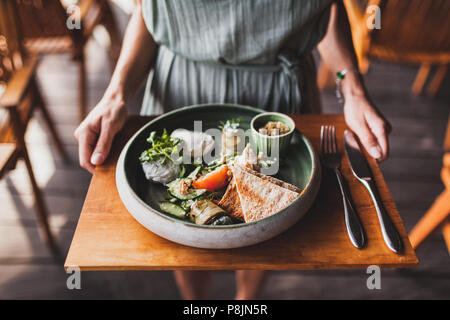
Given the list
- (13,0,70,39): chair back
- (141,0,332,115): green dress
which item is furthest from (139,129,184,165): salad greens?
(13,0,70,39): chair back

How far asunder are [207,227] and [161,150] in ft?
0.87

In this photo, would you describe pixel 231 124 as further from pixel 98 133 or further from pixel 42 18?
pixel 42 18

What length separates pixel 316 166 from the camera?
32.1 inches

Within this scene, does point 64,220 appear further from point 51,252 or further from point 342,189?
point 342,189

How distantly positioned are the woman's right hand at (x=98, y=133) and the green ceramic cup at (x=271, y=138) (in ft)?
1.25

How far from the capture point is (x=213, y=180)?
0.80m

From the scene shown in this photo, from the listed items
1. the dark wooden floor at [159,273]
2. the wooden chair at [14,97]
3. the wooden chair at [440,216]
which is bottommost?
the dark wooden floor at [159,273]

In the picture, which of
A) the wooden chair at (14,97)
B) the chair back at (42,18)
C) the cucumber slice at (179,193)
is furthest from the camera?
the chair back at (42,18)

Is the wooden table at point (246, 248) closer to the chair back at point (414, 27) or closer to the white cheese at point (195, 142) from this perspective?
the white cheese at point (195, 142)

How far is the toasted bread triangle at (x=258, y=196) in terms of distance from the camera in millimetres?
732

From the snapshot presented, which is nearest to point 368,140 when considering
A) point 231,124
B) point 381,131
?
point 381,131

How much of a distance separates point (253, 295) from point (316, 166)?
2.83ft

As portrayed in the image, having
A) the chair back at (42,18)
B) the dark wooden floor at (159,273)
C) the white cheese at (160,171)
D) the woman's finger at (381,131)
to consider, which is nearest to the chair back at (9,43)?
the chair back at (42,18)

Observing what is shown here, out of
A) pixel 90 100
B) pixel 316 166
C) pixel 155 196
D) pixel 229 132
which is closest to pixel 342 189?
pixel 316 166
